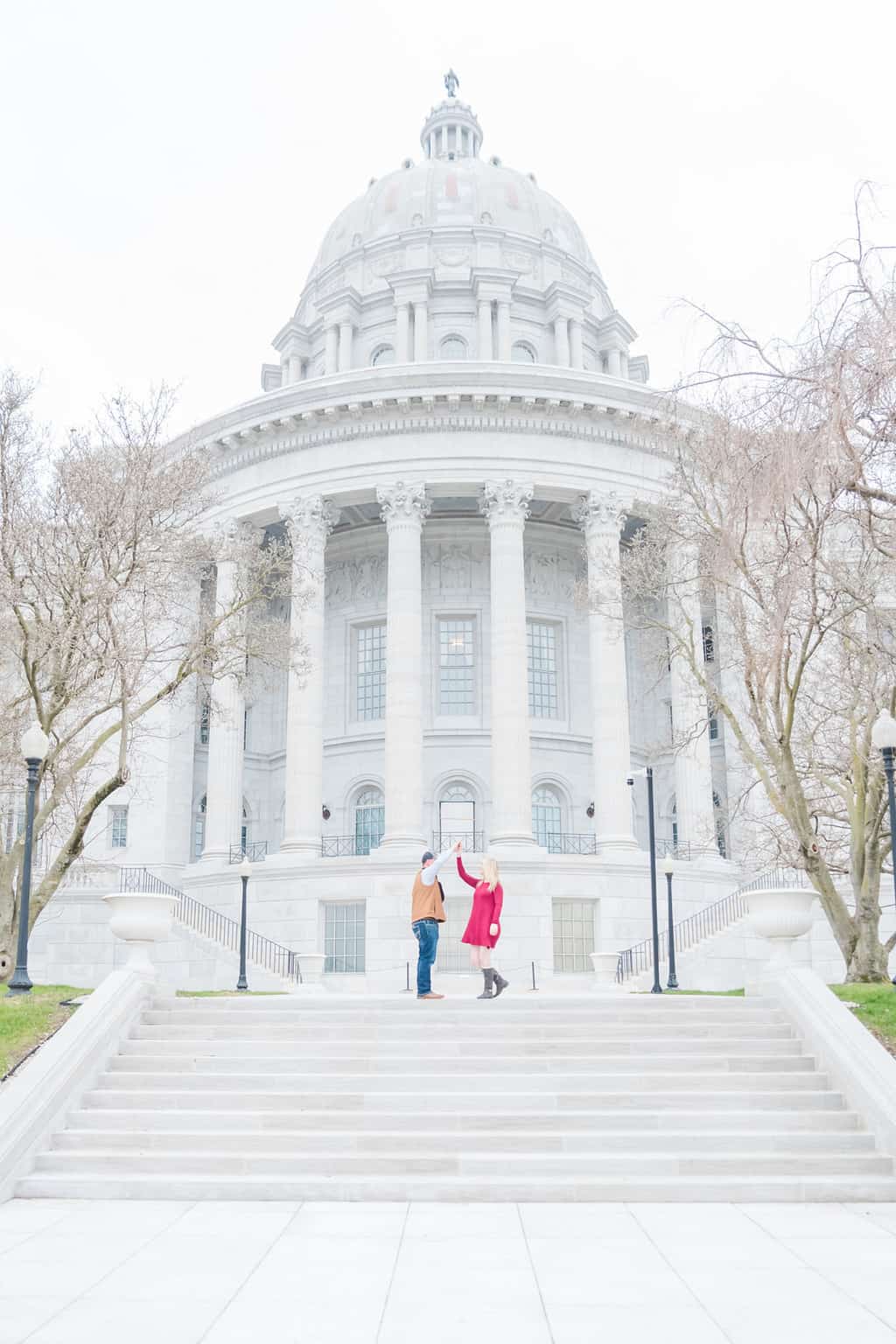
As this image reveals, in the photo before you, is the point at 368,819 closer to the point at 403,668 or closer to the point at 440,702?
the point at 440,702

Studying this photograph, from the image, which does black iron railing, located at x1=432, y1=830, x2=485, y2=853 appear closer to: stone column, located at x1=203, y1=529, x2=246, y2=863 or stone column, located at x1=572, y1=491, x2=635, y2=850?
stone column, located at x1=572, y1=491, x2=635, y2=850

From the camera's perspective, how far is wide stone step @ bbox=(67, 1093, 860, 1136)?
11.1m

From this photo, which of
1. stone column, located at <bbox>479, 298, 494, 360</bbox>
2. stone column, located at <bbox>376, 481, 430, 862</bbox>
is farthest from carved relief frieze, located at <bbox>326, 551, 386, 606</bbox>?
stone column, located at <bbox>479, 298, 494, 360</bbox>

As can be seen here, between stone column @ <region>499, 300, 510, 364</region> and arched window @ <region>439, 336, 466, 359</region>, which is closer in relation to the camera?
stone column @ <region>499, 300, 510, 364</region>

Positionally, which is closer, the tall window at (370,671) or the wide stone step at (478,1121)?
the wide stone step at (478,1121)

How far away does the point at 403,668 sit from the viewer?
35.0m

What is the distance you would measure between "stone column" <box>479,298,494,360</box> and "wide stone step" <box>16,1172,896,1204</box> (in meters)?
45.5

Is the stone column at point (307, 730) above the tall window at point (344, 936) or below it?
above

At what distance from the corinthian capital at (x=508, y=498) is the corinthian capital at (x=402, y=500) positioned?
215 cm

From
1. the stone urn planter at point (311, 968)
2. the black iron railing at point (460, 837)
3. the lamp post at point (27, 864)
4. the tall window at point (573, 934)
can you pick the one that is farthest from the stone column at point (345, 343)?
the lamp post at point (27, 864)

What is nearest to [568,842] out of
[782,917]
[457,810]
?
[457,810]

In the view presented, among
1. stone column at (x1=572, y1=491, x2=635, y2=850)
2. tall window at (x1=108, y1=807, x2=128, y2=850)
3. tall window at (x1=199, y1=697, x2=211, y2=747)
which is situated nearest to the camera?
stone column at (x1=572, y1=491, x2=635, y2=850)

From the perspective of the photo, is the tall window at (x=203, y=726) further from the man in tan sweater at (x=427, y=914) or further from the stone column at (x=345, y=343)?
the man in tan sweater at (x=427, y=914)

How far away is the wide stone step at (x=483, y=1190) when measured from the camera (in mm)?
9805
